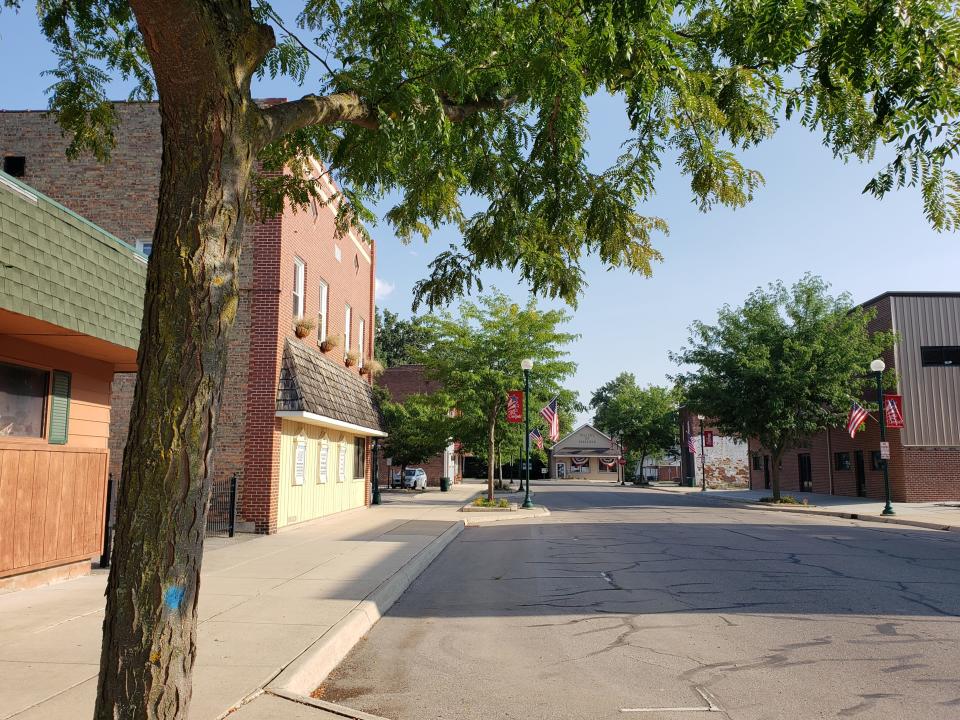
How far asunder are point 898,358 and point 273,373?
2692cm

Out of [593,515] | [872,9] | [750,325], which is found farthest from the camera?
[750,325]

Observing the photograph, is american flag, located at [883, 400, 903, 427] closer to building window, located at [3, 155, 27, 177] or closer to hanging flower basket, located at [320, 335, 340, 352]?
hanging flower basket, located at [320, 335, 340, 352]

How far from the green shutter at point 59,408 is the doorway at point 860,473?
107ft

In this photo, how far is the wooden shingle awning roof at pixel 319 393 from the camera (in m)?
16.1

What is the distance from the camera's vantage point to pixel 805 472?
40.2m

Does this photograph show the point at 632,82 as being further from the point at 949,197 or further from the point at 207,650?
the point at 207,650

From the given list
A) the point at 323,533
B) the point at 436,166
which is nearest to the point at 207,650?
the point at 436,166

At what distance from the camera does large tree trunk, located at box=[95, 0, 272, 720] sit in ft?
10.7

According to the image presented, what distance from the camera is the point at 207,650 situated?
6.25 m

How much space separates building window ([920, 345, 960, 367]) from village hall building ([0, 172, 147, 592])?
103 ft

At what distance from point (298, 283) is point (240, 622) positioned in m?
12.0

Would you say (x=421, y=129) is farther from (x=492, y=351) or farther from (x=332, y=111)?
(x=492, y=351)

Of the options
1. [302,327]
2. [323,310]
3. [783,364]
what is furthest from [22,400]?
[783,364]

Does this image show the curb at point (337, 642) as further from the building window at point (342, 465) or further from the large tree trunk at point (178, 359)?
the building window at point (342, 465)
